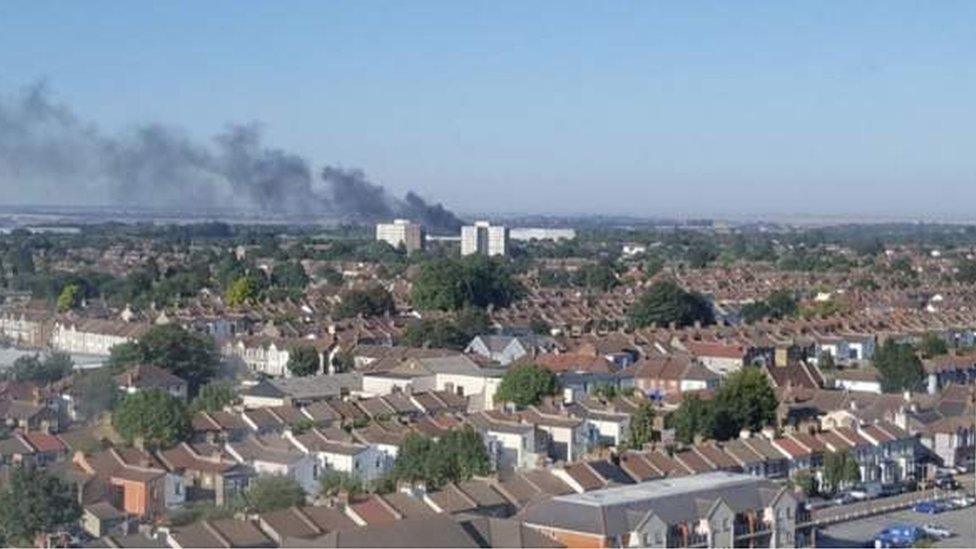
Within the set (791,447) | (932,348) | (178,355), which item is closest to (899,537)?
(791,447)

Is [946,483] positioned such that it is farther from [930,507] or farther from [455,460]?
[455,460]

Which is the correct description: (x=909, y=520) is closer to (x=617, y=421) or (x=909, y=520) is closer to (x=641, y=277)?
(x=617, y=421)

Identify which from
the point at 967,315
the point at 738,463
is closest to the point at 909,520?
the point at 738,463

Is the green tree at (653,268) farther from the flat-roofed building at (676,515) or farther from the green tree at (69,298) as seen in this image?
the flat-roofed building at (676,515)

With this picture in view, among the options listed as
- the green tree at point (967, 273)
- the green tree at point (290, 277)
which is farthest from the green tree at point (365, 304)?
the green tree at point (967, 273)

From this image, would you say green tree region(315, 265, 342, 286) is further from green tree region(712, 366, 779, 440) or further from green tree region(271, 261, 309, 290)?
green tree region(712, 366, 779, 440)

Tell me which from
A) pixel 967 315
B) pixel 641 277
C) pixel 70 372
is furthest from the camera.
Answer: pixel 641 277

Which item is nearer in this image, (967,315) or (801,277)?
(967,315)
